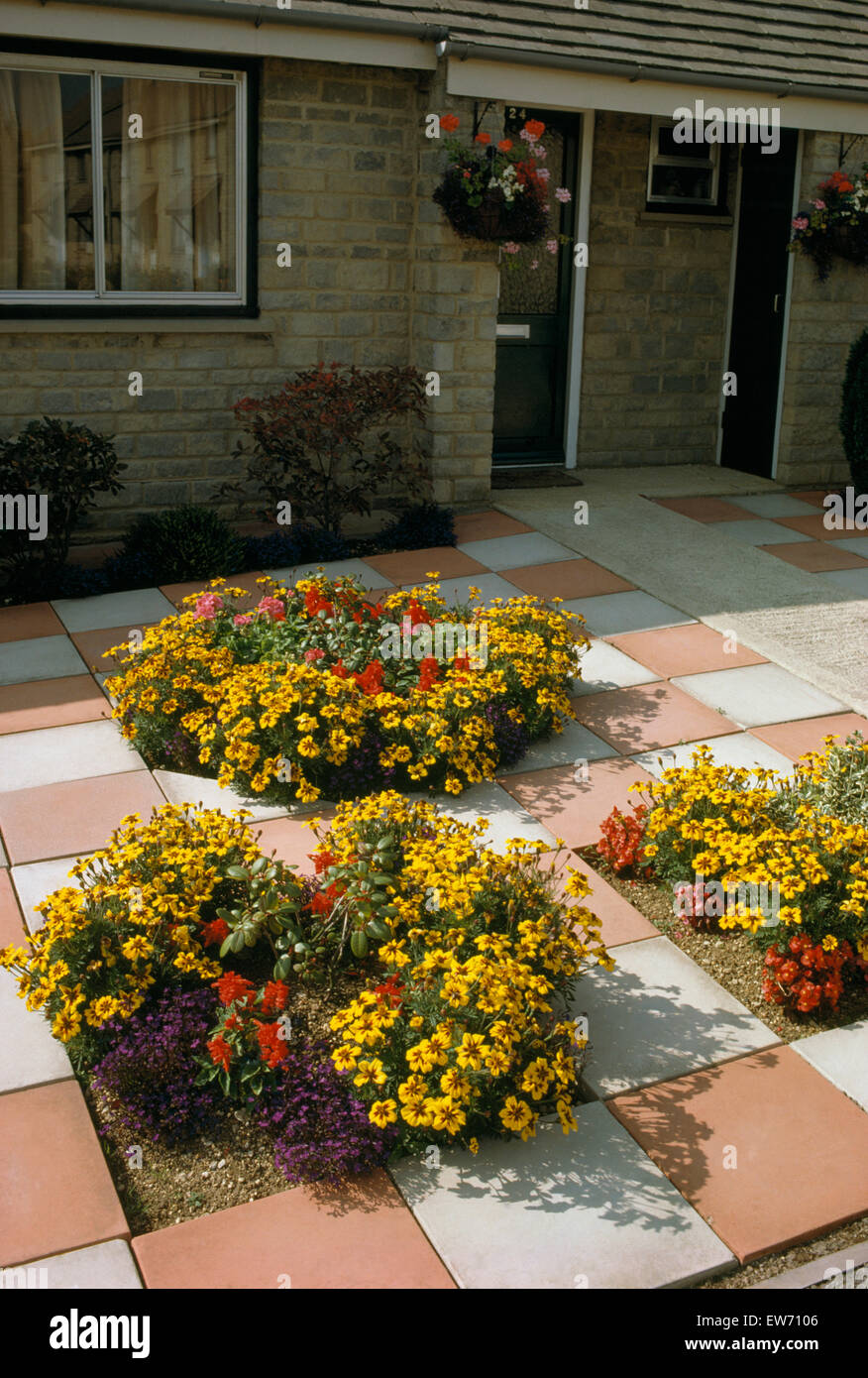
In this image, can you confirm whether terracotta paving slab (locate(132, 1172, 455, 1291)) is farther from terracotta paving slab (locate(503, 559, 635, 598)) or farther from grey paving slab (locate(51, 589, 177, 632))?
terracotta paving slab (locate(503, 559, 635, 598))

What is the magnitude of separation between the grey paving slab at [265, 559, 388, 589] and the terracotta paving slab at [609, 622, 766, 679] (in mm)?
1579

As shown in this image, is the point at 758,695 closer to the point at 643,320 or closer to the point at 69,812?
the point at 69,812

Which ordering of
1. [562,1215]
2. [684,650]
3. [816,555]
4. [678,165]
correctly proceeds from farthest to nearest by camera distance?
[678,165]
[816,555]
[684,650]
[562,1215]

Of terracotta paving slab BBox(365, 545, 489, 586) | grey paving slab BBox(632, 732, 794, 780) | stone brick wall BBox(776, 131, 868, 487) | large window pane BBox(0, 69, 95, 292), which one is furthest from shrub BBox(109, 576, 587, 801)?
stone brick wall BBox(776, 131, 868, 487)

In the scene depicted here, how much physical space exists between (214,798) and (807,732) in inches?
108

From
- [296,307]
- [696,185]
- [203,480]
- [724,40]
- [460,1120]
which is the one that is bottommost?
[460,1120]

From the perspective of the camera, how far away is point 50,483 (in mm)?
7621

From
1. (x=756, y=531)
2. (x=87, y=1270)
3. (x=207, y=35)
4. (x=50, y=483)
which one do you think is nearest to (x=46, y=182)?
(x=207, y=35)

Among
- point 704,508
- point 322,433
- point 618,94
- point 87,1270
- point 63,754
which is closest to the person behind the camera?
point 87,1270

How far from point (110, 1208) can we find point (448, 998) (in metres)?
1.03

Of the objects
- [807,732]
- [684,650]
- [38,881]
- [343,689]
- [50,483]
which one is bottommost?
[38,881]
